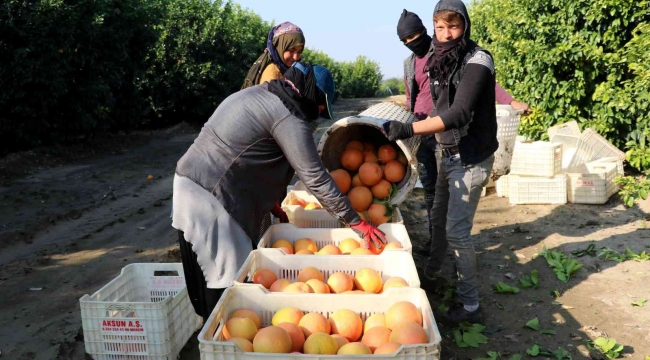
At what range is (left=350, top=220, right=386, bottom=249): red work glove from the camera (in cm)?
293

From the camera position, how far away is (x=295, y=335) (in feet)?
6.76

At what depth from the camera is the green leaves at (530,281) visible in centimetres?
454

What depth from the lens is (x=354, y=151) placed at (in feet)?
12.9

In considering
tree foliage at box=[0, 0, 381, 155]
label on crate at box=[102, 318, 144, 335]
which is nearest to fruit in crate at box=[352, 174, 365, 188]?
label on crate at box=[102, 318, 144, 335]

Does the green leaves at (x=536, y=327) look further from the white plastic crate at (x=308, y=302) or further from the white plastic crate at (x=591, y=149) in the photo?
the white plastic crate at (x=591, y=149)

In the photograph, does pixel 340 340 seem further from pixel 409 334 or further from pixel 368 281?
pixel 368 281

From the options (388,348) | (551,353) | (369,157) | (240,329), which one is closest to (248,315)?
(240,329)

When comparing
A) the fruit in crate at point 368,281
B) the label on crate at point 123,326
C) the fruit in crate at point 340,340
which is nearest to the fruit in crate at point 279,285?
the fruit in crate at point 368,281

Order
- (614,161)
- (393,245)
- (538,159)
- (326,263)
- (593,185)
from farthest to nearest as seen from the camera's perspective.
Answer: (614,161), (538,159), (593,185), (393,245), (326,263)


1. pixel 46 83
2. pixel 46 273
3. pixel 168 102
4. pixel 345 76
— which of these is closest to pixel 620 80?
pixel 46 273

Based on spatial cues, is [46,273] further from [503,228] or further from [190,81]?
[190,81]

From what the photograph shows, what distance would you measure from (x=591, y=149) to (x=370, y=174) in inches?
197

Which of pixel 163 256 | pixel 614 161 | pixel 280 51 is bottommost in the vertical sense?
pixel 163 256

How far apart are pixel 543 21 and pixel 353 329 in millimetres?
7114
